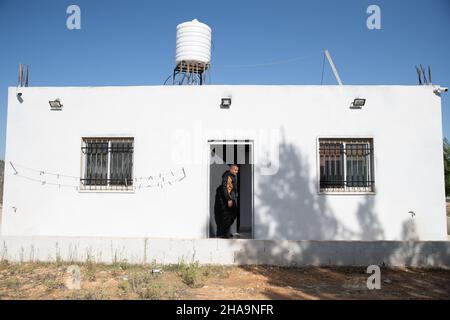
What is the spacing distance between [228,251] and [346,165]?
316 centimetres

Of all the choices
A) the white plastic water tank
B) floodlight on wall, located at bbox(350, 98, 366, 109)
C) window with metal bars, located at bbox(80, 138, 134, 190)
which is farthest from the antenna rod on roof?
window with metal bars, located at bbox(80, 138, 134, 190)

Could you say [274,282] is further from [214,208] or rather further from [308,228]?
[214,208]

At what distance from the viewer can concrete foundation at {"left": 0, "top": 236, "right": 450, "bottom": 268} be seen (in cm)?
757

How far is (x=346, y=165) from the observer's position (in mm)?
8477

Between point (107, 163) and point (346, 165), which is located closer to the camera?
point (346, 165)

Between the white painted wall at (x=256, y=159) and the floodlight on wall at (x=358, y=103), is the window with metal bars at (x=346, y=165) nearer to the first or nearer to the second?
the white painted wall at (x=256, y=159)

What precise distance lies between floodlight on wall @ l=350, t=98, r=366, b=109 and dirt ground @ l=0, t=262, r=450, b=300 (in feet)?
11.1

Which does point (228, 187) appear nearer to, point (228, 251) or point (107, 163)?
point (228, 251)

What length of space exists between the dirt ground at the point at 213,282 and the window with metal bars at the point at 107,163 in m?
1.83

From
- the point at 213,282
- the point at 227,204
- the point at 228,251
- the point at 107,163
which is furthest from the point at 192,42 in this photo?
the point at 213,282

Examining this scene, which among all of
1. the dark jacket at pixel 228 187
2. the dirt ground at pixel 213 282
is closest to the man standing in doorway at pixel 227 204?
the dark jacket at pixel 228 187

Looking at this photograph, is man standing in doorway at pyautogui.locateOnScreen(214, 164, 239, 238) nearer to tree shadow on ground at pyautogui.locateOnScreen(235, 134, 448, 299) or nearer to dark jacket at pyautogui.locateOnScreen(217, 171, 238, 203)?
dark jacket at pyautogui.locateOnScreen(217, 171, 238, 203)

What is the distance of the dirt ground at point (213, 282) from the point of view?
5.84 meters
